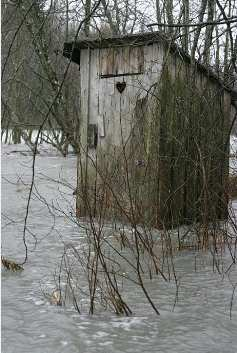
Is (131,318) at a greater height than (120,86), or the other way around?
(120,86)

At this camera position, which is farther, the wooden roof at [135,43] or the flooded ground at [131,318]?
the wooden roof at [135,43]

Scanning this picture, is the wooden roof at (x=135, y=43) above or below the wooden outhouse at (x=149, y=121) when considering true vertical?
above

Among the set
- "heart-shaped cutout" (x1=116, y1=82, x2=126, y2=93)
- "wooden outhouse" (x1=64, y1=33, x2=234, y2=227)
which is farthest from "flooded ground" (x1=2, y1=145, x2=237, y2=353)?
"heart-shaped cutout" (x1=116, y1=82, x2=126, y2=93)

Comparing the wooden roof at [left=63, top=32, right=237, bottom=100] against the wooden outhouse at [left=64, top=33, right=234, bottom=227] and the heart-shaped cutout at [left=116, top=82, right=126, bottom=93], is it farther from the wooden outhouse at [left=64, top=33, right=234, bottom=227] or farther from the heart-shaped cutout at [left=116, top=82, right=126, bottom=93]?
the heart-shaped cutout at [left=116, top=82, right=126, bottom=93]

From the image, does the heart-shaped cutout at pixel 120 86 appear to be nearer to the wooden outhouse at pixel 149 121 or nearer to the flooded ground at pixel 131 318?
the wooden outhouse at pixel 149 121

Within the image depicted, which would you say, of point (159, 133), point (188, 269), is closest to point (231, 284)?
point (188, 269)

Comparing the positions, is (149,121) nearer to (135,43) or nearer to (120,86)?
(120,86)

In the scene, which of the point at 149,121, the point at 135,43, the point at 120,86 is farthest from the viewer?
the point at 120,86

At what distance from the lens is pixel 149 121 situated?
6.10 metres

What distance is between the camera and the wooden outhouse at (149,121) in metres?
5.83

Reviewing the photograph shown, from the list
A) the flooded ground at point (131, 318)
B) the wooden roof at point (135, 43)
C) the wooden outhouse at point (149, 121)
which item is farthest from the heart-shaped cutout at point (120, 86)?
the flooded ground at point (131, 318)

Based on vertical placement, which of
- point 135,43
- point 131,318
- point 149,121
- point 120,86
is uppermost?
point 135,43

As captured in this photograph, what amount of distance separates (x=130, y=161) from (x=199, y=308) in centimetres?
288

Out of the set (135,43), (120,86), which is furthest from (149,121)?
(135,43)
